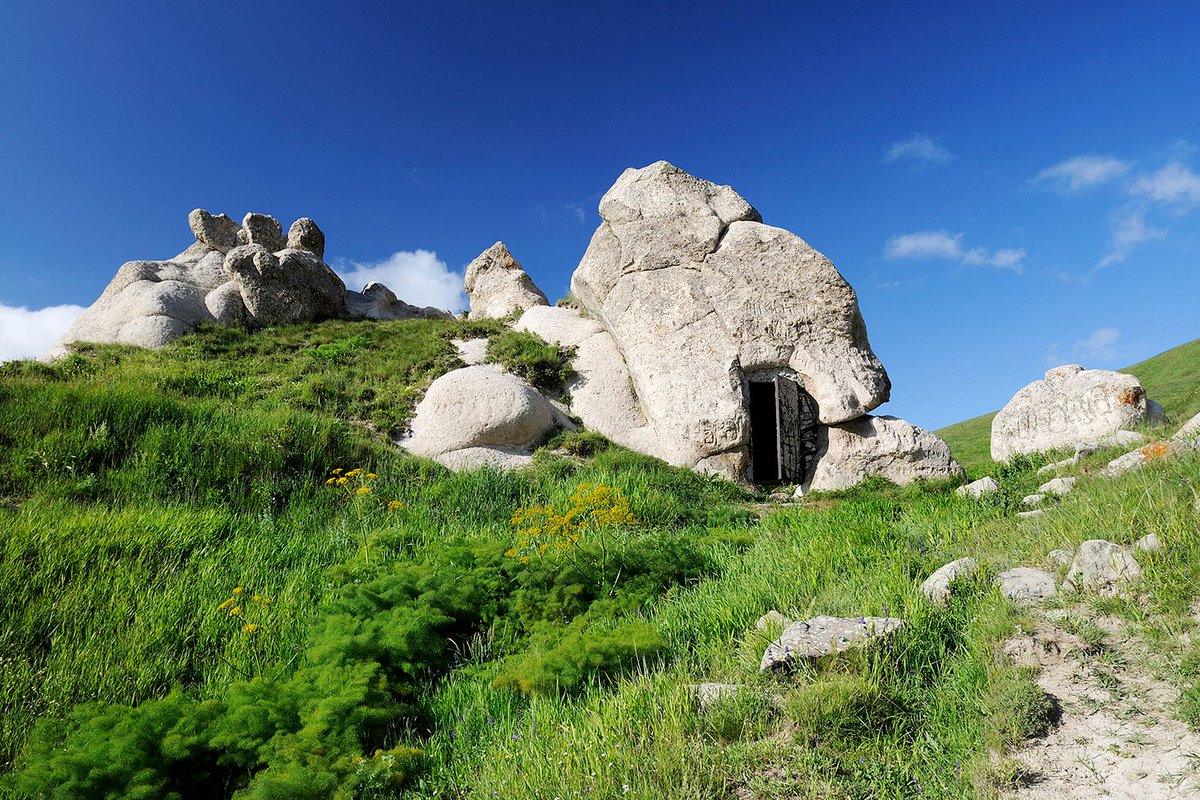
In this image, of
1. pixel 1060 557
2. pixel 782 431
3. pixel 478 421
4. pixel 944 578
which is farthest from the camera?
pixel 782 431

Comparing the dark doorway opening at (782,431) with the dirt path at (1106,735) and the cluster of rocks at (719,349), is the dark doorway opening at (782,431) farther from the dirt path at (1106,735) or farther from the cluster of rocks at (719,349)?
the dirt path at (1106,735)

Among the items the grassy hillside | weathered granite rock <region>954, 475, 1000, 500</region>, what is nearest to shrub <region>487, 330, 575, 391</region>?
the grassy hillside

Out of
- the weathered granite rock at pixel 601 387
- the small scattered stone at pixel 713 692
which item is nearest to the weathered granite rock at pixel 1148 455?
the small scattered stone at pixel 713 692

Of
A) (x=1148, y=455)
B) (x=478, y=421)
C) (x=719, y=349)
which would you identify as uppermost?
(x=719, y=349)

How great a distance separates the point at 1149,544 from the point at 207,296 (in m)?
27.8

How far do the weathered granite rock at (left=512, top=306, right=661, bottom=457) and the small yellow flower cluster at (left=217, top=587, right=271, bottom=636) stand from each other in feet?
37.1

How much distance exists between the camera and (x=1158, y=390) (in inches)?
1156

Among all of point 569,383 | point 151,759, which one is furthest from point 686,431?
point 151,759

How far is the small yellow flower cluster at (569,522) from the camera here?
7023mm

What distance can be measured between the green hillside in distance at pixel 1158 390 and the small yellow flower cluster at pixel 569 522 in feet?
56.8

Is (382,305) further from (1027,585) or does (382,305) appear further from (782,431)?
(1027,585)

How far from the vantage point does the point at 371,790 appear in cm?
370

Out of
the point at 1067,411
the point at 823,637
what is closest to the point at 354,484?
the point at 823,637

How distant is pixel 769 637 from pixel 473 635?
8.44ft
